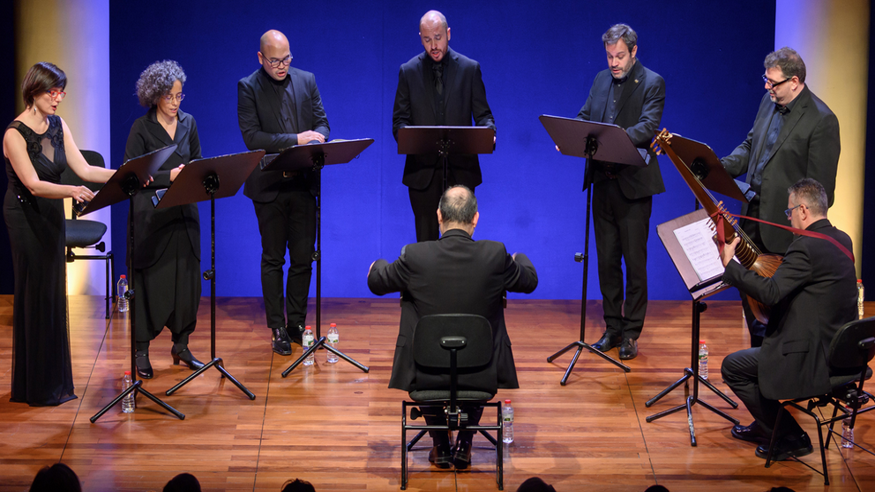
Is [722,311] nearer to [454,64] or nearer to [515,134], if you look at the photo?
[515,134]

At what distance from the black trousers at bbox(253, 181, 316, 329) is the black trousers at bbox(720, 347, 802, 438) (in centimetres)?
263

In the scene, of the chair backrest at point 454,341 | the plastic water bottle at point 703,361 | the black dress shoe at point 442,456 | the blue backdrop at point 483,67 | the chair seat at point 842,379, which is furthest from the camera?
the blue backdrop at point 483,67

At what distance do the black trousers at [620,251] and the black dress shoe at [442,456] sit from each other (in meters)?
1.81

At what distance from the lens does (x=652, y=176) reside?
4.96 metres

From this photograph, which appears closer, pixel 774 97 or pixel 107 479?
pixel 107 479

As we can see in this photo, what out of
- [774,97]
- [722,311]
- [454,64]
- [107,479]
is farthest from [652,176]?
[107,479]

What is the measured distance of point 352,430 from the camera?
4.05 m

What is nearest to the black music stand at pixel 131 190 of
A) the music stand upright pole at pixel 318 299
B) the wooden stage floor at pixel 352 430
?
the wooden stage floor at pixel 352 430

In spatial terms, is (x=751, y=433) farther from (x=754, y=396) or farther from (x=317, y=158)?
(x=317, y=158)

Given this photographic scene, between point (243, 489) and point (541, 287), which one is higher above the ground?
point (541, 287)

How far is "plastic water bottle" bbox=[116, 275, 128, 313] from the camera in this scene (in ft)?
19.8

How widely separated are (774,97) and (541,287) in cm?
275

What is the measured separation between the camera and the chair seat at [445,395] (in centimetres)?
331

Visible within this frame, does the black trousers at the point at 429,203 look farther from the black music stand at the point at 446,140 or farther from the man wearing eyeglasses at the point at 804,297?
the man wearing eyeglasses at the point at 804,297
